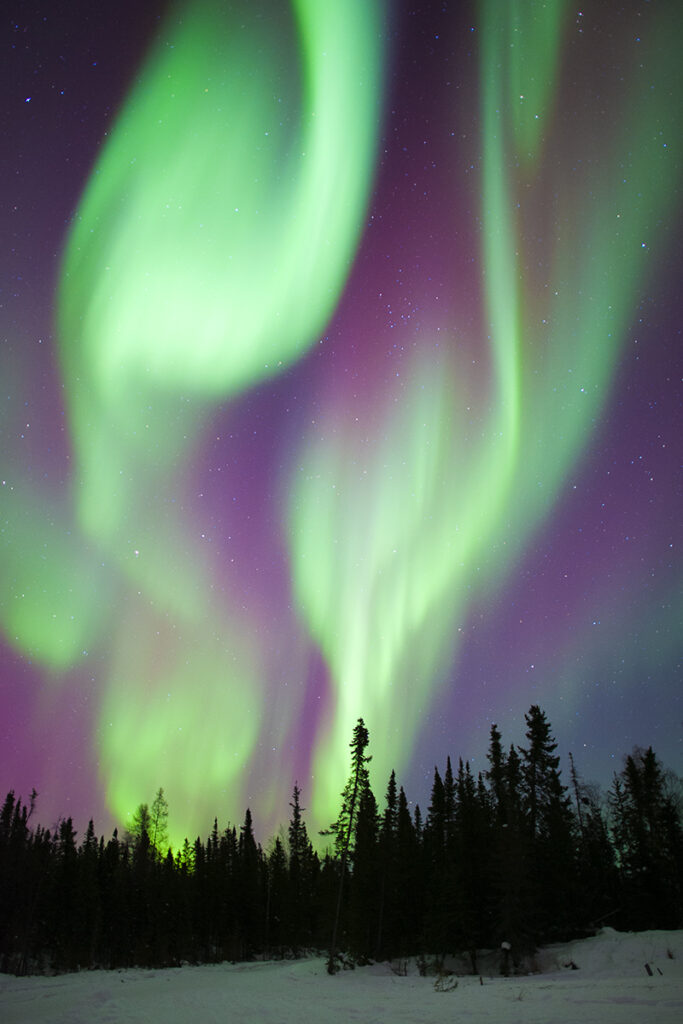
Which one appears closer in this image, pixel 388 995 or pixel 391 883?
pixel 388 995

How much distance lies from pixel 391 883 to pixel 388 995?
91.7 ft

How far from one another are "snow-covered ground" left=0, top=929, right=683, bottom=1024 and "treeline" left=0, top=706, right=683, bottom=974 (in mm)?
5056

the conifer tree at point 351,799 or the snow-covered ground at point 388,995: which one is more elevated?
the conifer tree at point 351,799

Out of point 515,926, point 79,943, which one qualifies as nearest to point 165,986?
point 515,926

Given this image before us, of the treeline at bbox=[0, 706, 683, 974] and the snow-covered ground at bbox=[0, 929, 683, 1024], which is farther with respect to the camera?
the treeline at bbox=[0, 706, 683, 974]

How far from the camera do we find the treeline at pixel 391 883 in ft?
156

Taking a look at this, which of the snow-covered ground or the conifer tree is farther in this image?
the conifer tree

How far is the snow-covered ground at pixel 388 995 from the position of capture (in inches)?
846

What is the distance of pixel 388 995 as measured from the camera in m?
33.2

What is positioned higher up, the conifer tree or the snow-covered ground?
the conifer tree

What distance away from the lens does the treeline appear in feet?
156

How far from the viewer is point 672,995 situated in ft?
71.1

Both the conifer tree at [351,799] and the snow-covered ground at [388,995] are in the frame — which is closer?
the snow-covered ground at [388,995]

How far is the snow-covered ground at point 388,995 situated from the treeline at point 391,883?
5.06 metres
